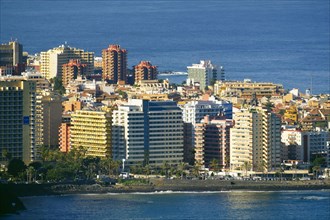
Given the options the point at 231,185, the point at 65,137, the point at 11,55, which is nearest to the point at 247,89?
the point at 11,55

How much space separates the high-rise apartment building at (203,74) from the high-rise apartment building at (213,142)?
1871cm

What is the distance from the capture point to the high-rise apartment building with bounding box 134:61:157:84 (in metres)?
82.0

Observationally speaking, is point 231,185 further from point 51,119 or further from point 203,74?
point 203,74

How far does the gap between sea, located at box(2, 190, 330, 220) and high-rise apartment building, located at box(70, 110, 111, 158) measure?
472 cm

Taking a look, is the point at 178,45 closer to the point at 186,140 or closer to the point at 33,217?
the point at 186,140

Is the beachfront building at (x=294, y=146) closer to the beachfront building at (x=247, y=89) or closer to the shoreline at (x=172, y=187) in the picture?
the shoreline at (x=172, y=187)

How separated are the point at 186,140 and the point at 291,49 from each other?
35816 mm

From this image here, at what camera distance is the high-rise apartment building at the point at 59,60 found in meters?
83.7

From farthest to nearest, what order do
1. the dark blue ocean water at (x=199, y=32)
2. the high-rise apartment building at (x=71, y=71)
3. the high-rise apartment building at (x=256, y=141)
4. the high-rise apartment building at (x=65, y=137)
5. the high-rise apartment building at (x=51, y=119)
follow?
the dark blue ocean water at (x=199, y=32) → the high-rise apartment building at (x=71, y=71) → the high-rise apartment building at (x=51, y=119) → the high-rise apartment building at (x=65, y=137) → the high-rise apartment building at (x=256, y=141)

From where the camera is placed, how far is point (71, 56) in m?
85.0

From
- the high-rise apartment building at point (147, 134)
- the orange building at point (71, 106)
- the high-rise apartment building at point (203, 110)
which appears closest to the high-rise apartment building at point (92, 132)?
the high-rise apartment building at point (147, 134)

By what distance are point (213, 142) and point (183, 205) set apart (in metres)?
8.25

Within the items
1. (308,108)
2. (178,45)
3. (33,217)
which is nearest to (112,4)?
(178,45)

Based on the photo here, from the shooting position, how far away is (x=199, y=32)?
11431cm
